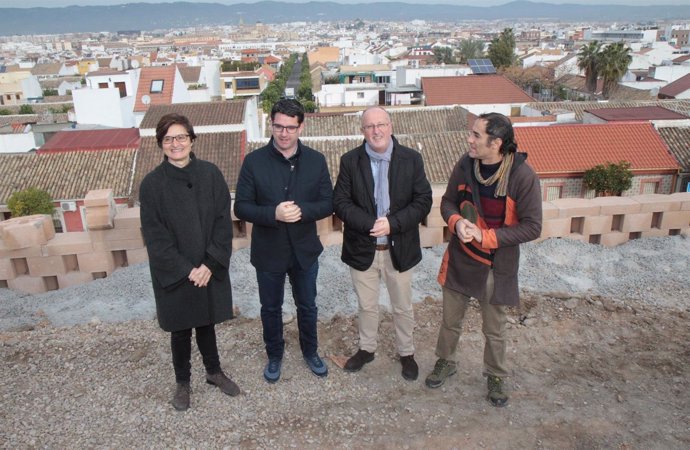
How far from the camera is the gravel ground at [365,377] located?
365 centimetres

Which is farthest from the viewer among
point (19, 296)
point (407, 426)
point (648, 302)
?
point (19, 296)

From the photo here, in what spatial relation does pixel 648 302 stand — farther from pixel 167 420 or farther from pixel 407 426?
pixel 167 420

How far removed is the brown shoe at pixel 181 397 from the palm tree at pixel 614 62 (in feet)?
173

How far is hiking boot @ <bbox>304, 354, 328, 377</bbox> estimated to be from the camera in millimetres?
4293

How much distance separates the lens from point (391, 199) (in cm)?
409

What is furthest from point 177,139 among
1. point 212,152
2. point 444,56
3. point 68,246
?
point 444,56

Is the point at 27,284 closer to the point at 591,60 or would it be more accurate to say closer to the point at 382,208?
the point at 382,208

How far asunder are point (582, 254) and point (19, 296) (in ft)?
19.5

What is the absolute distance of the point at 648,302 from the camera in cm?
526

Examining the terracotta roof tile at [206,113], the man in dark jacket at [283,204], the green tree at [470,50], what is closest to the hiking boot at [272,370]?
the man in dark jacket at [283,204]

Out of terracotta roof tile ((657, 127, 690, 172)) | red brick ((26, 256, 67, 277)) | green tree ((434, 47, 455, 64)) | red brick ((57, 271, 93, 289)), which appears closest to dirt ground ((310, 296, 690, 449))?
red brick ((57, 271, 93, 289))

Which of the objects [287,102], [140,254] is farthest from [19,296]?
[287,102]

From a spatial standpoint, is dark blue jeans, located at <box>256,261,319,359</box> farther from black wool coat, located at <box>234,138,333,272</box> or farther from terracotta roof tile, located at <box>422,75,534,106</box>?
terracotta roof tile, located at <box>422,75,534,106</box>

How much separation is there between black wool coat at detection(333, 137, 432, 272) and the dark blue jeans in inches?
16.2
